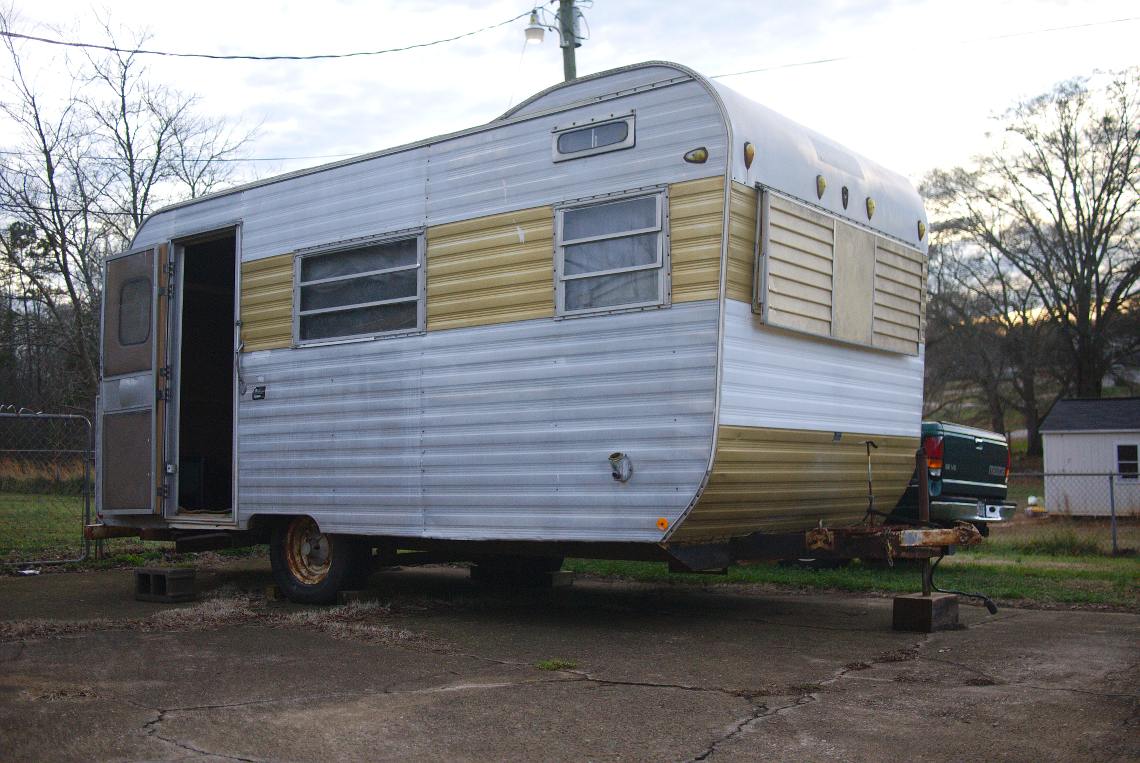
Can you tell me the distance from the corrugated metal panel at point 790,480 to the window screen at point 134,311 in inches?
225

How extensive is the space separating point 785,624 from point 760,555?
0.90 meters

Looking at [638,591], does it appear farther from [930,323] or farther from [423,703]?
[930,323]

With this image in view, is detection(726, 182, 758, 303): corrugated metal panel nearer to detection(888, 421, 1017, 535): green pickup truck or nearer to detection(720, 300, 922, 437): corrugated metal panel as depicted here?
detection(720, 300, 922, 437): corrugated metal panel

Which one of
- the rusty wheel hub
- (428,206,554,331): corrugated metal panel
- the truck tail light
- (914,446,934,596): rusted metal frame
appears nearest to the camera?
(428,206,554,331): corrugated metal panel

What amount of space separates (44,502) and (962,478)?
10.9m

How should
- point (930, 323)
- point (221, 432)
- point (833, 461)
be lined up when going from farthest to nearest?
1. point (930, 323)
2. point (221, 432)
3. point (833, 461)

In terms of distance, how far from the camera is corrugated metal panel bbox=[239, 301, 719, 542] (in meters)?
7.01

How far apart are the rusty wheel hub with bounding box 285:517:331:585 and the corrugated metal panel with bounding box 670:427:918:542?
11.6ft

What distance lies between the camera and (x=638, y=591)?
10422 mm

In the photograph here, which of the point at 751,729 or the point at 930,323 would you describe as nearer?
the point at 751,729

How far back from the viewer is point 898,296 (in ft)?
28.0

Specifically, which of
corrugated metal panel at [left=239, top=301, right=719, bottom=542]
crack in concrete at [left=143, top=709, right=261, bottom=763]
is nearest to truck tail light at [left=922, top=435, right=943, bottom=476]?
corrugated metal panel at [left=239, top=301, right=719, bottom=542]

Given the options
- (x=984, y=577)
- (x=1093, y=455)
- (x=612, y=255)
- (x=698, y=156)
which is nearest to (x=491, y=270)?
(x=612, y=255)

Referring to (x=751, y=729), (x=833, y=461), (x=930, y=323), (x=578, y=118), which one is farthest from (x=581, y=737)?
(x=930, y=323)
